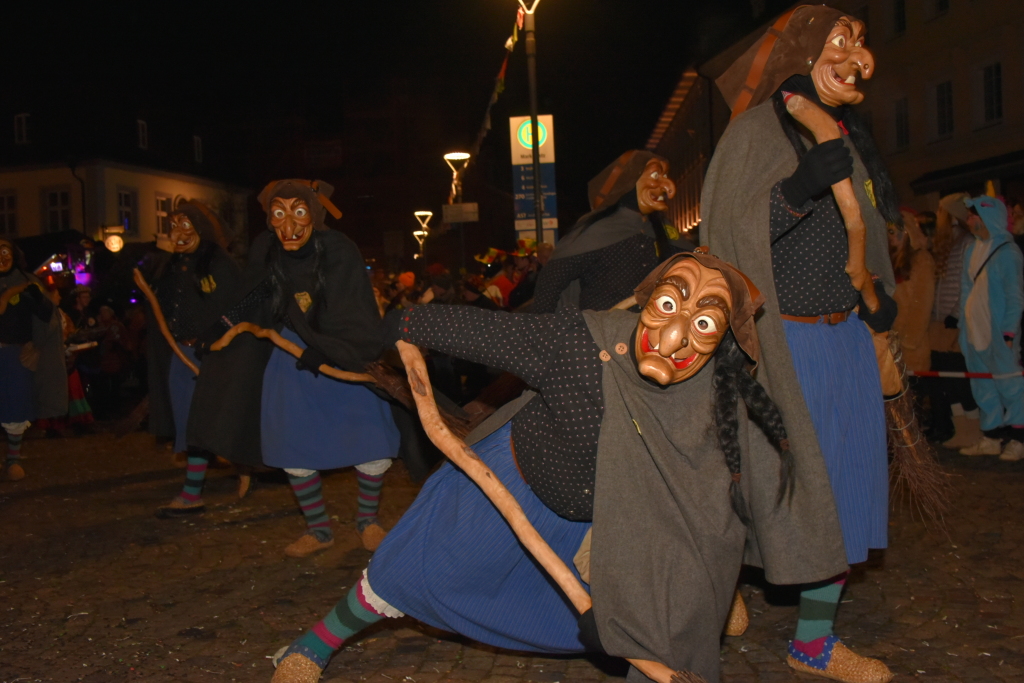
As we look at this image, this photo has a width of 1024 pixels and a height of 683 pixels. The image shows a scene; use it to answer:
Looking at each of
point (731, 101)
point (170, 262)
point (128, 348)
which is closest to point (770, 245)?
point (731, 101)


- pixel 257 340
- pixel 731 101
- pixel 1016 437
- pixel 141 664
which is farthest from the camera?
pixel 1016 437

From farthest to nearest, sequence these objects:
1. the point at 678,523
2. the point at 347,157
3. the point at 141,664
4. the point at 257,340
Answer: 1. the point at 347,157
2. the point at 257,340
3. the point at 141,664
4. the point at 678,523

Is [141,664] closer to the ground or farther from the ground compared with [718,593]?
closer to the ground

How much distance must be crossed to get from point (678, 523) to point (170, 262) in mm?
5030

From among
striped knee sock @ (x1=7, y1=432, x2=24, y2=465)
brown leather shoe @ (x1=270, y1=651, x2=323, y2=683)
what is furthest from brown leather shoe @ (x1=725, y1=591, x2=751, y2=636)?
striped knee sock @ (x1=7, y1=432, x2=24, y2=465)

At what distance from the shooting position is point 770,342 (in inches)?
131

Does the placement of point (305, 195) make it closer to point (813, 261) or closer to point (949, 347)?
point (813, 261)

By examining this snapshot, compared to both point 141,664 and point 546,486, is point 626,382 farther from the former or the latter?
point 141,664

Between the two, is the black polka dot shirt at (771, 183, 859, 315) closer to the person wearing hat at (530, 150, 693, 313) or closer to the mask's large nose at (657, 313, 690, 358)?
the mask's large nose at (657, 313, 690, 358)

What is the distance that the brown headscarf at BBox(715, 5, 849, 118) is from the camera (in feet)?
11.3

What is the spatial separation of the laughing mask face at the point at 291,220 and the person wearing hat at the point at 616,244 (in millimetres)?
1349

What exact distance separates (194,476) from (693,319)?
5011mm

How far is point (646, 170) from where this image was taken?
5.56 metres

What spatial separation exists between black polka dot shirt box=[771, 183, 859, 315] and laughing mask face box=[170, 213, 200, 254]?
4463 millimetres
